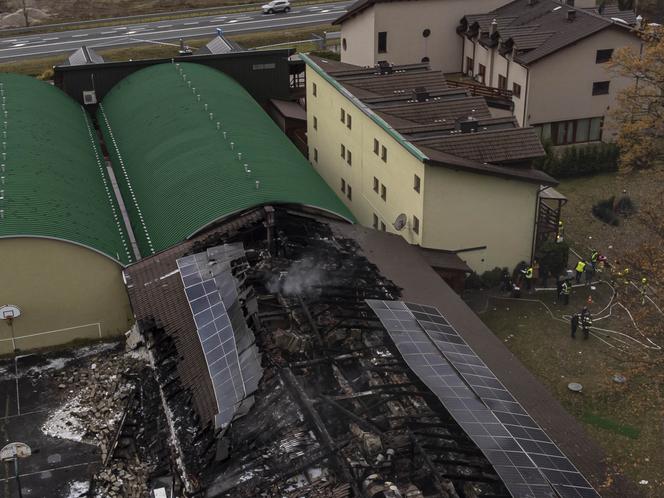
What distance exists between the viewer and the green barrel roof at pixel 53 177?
33.5 m

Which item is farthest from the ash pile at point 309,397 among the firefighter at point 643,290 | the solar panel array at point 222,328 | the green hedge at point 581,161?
the green hedge at point 581,161

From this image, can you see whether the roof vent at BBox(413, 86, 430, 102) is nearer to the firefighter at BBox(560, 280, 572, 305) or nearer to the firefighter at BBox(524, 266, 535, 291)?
the firefighter at BBox(524, 266, 535, 291)

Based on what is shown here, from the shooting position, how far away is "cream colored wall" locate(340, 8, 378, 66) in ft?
205

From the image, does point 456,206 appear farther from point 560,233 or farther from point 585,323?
point 560,233

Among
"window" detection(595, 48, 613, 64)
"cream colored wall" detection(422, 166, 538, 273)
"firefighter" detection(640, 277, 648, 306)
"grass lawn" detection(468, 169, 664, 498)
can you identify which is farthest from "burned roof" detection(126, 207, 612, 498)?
"window" detection(595, 48, 613, 64)

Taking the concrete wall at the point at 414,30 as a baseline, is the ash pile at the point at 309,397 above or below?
below

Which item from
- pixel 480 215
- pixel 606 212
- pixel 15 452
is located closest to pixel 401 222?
pixel 480 215

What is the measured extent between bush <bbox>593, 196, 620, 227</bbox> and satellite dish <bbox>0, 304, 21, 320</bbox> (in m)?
31.1

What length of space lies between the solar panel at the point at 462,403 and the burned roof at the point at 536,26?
31.8 metres

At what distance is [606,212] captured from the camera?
45844mm

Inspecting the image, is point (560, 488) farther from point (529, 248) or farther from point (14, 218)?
point (14, 218)

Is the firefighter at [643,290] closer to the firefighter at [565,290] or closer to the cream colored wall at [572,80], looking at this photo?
the firefighter at [565,290]

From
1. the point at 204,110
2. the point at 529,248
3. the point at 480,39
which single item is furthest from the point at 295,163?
the point at 480,39

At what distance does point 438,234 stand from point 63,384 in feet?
56.6
